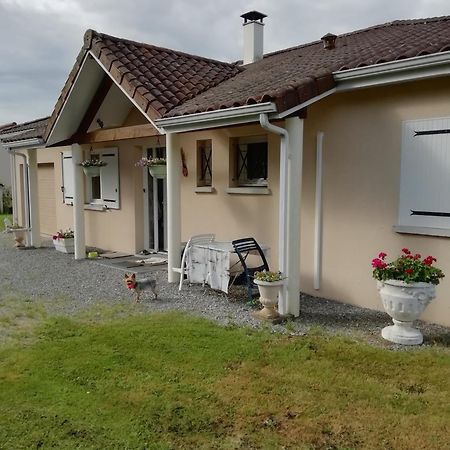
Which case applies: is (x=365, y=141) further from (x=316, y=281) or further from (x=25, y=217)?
(x=25, y=217)

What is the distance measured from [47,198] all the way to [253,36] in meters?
8.36

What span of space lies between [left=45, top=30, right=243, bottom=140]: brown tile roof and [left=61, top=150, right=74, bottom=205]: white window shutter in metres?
3.33

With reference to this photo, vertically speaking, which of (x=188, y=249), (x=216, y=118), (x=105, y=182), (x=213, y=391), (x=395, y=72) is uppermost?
(x=395, y=72)

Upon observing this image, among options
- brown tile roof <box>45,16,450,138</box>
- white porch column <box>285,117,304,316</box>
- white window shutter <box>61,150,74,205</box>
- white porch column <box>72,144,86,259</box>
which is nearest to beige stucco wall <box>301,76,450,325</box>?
brown tile roof <box>45,16,450,138</box>

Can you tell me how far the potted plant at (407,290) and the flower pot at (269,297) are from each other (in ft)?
3.98

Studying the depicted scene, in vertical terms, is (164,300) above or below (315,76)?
below

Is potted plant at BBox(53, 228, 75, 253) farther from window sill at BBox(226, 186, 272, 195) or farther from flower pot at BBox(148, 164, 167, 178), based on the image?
window sill at BBox(226, 186, 272, 195)

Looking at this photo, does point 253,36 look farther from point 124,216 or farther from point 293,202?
point 293,202

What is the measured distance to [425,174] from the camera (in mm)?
5508

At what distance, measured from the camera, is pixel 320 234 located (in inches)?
263

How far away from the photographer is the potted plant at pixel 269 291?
553 cm

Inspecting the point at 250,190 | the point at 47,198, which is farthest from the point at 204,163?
the point at 47,198

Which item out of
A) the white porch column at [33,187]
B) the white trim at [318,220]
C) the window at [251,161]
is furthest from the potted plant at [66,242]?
the white trim at [318,220]

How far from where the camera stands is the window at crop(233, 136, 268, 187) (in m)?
7.80
